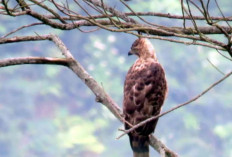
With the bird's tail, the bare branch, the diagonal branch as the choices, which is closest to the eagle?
the bird's tail

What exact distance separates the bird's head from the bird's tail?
0.67 metres

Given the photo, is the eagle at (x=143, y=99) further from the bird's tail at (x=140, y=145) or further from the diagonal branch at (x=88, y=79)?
the diagonal branch at (x=88, y=79)

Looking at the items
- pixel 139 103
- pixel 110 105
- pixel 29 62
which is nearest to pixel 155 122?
pixel 139 103

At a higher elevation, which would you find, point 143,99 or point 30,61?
point 30,61

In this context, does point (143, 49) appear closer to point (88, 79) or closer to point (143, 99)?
point (143, 99)

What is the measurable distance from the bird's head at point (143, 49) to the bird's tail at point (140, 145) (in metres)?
0.67

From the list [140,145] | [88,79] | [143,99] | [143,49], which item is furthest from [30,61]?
[143,49]

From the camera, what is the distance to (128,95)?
3.97 meters

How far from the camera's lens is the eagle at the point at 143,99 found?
3.91 m

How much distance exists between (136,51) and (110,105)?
0.86 meters

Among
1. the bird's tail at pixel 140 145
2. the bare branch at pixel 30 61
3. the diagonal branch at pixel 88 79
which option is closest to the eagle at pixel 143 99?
the bird's tail at pixel 140 145

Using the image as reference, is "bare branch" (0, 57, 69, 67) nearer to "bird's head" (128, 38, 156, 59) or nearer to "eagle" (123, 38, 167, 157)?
"eagle" (123, 38, 167, 157)

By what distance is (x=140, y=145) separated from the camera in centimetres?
394

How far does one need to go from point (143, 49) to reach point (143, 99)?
0.52 meters
